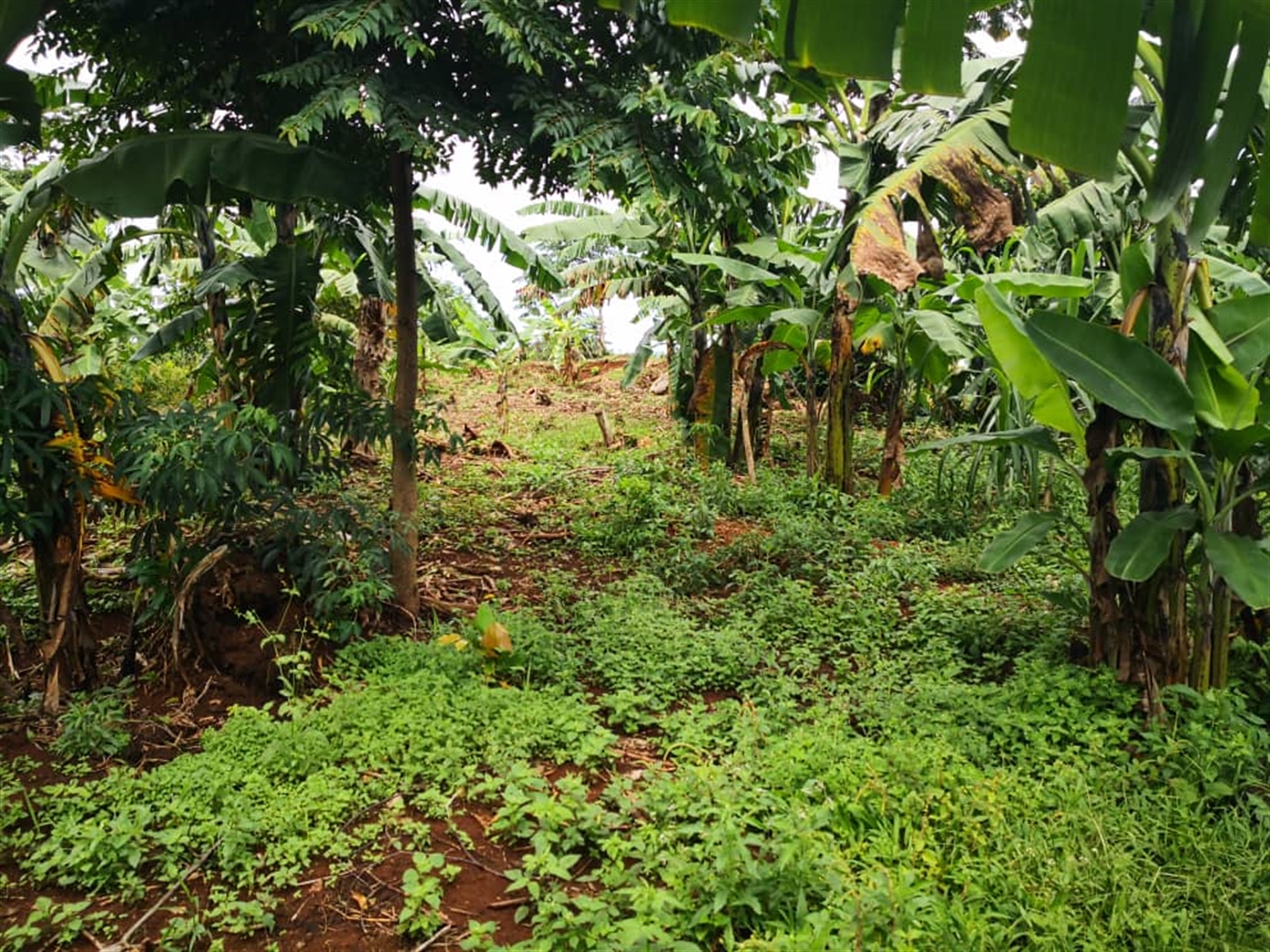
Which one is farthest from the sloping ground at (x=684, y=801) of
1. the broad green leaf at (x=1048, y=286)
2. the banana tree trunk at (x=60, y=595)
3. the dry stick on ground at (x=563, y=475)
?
the dry stick on ground at (x=563, y=475)

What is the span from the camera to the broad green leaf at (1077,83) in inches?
49.5

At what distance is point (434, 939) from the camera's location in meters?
2.38

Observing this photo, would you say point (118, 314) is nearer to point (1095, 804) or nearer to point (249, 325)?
point (249, 325)

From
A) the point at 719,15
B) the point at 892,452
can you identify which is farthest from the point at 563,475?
the point at 719,15

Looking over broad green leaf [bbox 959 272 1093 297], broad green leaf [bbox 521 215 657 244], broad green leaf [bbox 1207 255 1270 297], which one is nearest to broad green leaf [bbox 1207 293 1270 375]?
broad green leaf [bbox 959 272 1093 297]

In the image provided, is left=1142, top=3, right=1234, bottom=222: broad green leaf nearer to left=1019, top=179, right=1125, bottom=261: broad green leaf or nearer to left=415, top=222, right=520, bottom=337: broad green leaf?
left=1019, top=179, right=1125, bottom=261: broad green leaf

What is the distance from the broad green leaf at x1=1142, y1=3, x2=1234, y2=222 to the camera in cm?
132

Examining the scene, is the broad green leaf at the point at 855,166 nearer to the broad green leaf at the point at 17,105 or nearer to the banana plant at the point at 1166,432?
the banana plant at the point at 1166,432

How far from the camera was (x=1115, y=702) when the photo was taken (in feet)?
11.1

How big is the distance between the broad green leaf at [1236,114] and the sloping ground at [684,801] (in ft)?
5.65

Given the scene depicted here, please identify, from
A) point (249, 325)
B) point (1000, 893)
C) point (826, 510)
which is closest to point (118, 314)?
point (249, 325)

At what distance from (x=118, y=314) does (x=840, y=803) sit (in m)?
8.79

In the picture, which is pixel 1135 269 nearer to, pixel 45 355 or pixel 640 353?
pixel 45 355

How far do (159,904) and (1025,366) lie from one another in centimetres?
376
